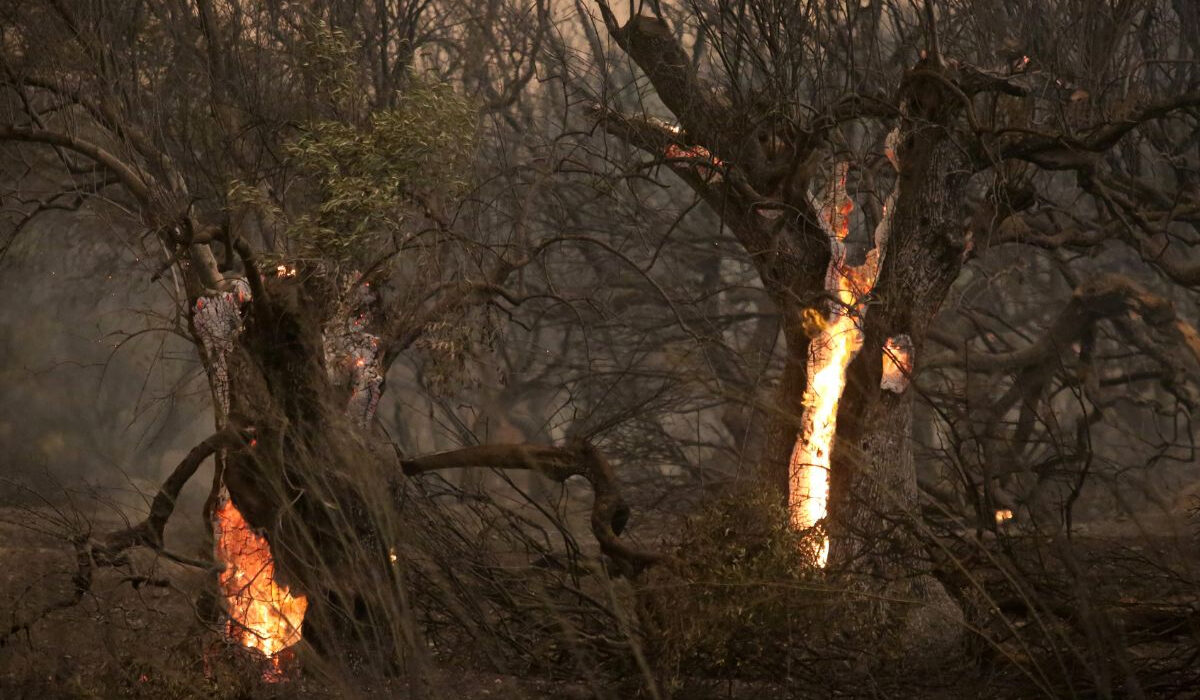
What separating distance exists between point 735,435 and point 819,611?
34.2 feet

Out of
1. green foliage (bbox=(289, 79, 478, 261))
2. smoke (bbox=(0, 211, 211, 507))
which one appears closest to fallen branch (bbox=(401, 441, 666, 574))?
green foliage (bbox=(289, 79, 478, 261))

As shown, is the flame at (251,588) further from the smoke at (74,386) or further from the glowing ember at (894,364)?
the smoke at (74,386)

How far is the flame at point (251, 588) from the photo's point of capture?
1011cm

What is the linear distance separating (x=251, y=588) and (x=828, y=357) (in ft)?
16.9

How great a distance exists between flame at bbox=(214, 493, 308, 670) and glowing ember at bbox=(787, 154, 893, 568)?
4.33 m

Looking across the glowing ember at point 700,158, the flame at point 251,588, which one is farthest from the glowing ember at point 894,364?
the flame at point 251,588

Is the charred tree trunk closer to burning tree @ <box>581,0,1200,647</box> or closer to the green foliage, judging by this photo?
burning tree @ <box>581,0,1200,647</box>

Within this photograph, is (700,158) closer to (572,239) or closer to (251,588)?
(572,239)

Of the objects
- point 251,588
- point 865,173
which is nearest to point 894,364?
point 865,173

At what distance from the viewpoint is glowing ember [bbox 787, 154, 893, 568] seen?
1195 cm

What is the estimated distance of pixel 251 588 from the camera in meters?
10.8

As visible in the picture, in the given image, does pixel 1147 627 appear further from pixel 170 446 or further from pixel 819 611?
pixel 170 446

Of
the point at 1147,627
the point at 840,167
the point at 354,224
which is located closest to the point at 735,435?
the point at 840,167

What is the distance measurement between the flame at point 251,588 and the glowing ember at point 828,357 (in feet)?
14.2
